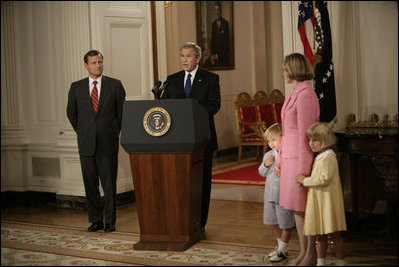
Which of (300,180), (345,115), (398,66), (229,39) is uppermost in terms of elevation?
(229,39)

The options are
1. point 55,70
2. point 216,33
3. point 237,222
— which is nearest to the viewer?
point 237,222

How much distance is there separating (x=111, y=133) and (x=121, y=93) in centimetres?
44

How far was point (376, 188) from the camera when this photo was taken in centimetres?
623

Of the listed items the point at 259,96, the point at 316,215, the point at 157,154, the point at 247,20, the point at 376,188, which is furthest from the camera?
the point at 247,20

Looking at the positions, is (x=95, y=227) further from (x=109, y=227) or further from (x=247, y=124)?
(x=247, y=124)

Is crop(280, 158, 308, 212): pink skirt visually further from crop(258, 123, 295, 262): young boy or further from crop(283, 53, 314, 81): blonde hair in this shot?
crop(283, 53, 314, 81): blonde hair

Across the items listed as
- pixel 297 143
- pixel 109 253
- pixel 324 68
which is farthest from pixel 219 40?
pixel 297 143

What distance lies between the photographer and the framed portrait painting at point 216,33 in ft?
40.0

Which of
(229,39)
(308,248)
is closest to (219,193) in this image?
(308,248)

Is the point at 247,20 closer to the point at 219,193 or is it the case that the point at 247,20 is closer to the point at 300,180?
the point at 219,193

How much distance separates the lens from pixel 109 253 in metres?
5.89

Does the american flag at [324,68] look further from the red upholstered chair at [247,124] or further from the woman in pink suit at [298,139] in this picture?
the red upholstered chair at [247,124]

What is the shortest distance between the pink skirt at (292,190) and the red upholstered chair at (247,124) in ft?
20.4

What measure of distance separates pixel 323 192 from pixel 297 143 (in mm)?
427
